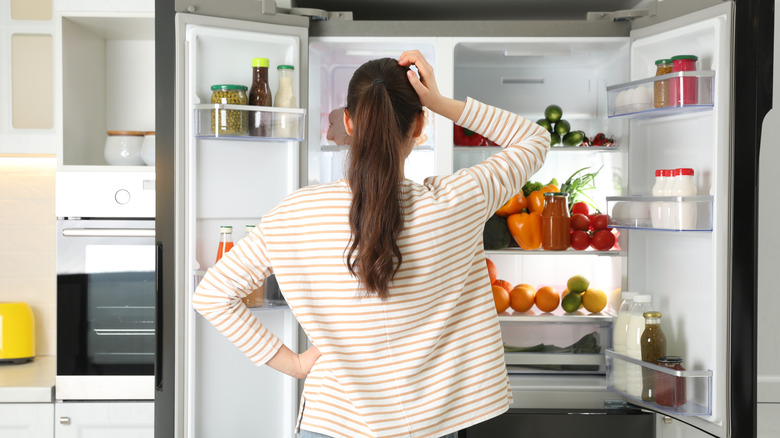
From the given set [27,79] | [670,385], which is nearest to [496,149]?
[670,385]

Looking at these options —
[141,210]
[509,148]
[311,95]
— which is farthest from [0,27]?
[509,148]

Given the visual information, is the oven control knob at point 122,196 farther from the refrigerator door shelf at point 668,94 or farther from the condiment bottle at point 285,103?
the refrigerator door shelf at point 668,94

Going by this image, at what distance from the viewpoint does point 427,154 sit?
2365 mm

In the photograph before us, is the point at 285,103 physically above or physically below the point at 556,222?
above

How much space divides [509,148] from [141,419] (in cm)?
186

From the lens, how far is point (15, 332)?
2.56 m

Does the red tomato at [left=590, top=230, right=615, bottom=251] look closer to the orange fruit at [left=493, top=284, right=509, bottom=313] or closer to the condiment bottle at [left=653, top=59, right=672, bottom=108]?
the orange fruit at [left=493, top=284, right=509, bottom=313]

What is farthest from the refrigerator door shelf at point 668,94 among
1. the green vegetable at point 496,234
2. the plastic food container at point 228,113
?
the plastic food container at point 228,113

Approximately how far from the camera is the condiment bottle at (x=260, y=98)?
73.7 inches

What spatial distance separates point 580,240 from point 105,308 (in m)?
1.65

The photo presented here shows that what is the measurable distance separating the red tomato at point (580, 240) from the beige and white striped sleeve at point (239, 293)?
1.27 metres

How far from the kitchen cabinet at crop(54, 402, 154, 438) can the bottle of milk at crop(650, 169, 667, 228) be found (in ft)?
5.75

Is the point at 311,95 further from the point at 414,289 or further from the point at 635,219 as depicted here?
the point at 414,289

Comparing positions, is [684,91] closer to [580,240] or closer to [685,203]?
[685,203]
